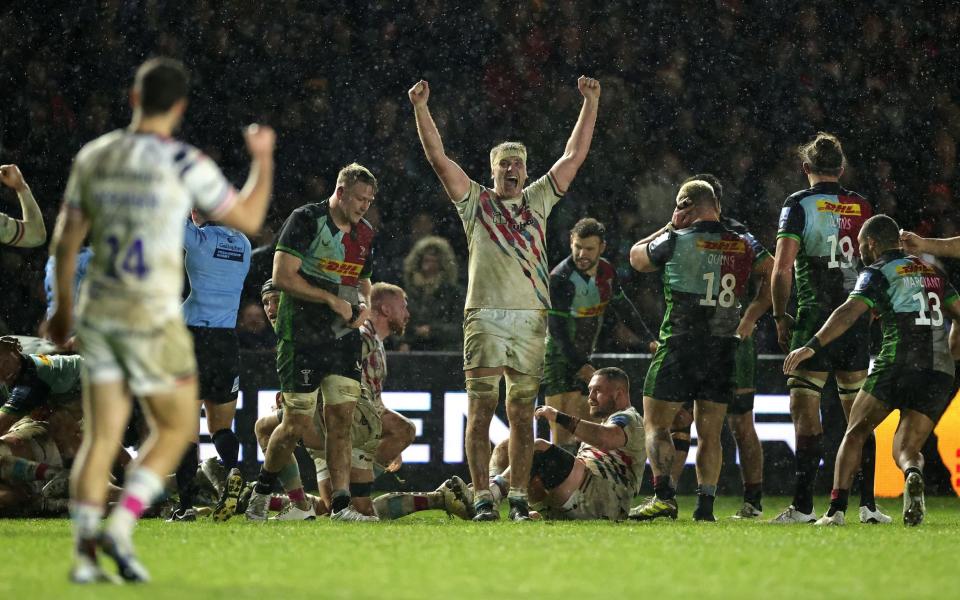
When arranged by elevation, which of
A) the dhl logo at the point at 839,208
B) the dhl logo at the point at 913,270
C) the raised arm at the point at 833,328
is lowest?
the raised arm at the point at 833,328

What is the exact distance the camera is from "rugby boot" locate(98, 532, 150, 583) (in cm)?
460

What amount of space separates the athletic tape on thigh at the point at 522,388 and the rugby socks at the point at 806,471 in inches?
68.7

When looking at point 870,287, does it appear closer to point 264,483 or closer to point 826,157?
point 826,157

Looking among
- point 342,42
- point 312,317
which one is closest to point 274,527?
point 312,317

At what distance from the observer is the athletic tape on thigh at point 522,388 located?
8.20 metres

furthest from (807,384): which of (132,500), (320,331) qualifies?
(132,500)

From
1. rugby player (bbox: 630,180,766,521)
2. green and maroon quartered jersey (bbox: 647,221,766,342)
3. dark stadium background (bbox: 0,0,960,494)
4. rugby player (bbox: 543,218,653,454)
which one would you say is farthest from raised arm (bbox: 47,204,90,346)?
dark stadium background (bbox: 0,0,960,494)

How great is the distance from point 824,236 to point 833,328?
→ 0.83m

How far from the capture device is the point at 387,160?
576 inches

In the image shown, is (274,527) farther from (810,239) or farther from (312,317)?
(810,239)

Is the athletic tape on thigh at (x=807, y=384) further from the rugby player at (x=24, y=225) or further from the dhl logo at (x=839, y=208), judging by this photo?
the rugby player at (x=24, y=225)

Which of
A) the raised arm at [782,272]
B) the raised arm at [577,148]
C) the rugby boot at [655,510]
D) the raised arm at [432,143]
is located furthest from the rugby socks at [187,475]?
the raised arm at [782,272]

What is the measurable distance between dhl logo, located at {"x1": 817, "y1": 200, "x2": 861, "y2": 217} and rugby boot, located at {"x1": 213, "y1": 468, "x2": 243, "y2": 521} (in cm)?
401

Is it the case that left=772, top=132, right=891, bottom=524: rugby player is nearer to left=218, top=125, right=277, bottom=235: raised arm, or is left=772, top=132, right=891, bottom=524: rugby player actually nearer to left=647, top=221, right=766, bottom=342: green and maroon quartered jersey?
left=647, top=221, right=766, bottom=342: green and maroon quartered jersey
